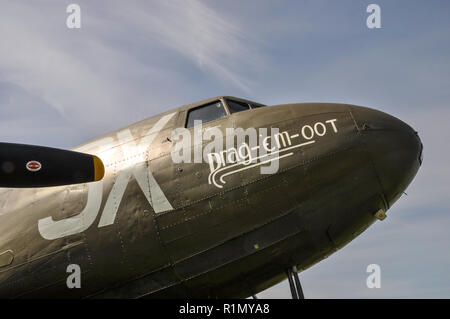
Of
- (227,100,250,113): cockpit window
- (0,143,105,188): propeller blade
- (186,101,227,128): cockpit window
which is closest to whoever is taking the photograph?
(0,143,105,188): propeller blade

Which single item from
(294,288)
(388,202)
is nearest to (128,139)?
(294,288)

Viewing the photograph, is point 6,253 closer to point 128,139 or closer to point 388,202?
point 128,139

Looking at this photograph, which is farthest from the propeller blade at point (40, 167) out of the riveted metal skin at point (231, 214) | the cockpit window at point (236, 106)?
the cockpit window at point (236, 106)

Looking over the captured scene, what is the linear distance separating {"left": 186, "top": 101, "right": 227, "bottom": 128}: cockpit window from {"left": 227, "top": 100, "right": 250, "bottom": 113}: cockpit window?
205mm

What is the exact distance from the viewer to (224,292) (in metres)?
10.9

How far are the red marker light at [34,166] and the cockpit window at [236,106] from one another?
4484 mm

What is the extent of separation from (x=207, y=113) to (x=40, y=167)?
Answer: 13.1 feet

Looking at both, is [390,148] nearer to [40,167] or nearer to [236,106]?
[236,106]

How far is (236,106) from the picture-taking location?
11953mm

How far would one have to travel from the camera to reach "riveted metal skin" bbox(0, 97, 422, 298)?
10.1 m

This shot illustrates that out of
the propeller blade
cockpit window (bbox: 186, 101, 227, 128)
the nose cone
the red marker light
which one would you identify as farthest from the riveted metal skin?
the red marker light

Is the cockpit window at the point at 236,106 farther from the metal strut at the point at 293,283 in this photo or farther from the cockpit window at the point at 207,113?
the metal strut at the point at 293,283

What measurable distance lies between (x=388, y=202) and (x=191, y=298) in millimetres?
4769

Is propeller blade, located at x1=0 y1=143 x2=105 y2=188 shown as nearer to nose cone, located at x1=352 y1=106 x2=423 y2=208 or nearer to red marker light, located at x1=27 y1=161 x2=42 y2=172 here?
red marker light, located at x1=27 y1=161 x2=42 y2=172
